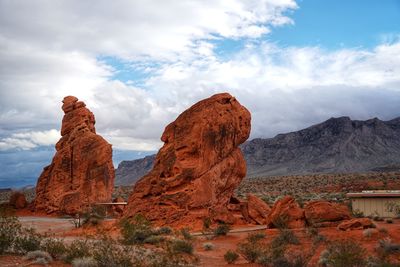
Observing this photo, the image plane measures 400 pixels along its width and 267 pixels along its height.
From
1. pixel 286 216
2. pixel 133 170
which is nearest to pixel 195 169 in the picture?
pixel 286 216

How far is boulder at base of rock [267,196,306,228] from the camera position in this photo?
78.2 feet

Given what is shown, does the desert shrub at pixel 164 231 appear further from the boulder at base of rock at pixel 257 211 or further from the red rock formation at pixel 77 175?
the red rock formation at pixel 77 175

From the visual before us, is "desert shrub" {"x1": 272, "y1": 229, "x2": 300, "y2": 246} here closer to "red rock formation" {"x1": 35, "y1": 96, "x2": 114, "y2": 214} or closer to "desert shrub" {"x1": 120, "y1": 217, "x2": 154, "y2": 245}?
"desert shrub" {"x1": 120, "y1": 217, "x2": 154, "y2": 245}

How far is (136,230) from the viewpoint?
60.4 ft

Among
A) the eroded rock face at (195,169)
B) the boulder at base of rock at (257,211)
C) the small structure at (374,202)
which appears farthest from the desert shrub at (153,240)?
the small structure at (374,202)

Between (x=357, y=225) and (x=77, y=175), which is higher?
(x=77, y=175)

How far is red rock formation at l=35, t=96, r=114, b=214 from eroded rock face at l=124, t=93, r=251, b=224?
506 inches

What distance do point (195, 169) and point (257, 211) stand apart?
5416 mm

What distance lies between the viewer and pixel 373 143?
130m

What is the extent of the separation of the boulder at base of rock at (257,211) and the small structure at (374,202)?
637cm

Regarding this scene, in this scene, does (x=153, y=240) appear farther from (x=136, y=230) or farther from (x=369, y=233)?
(x=369, y=233)

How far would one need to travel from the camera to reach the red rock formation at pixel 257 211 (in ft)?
93.5

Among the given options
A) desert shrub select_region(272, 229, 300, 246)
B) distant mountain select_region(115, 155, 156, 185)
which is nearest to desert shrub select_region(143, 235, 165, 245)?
desert shrub select_region(272, 229, 300, 246)

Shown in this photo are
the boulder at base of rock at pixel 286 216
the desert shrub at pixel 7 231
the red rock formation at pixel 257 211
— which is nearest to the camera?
the desert shrub at pixel 7 231
